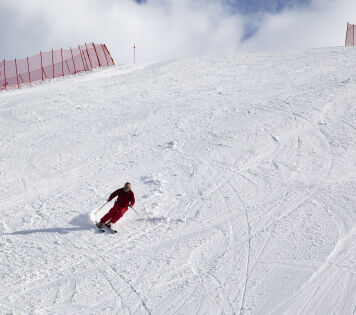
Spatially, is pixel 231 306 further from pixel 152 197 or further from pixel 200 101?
pixel 200 101

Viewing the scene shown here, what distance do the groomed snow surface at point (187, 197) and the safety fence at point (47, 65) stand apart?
18.8ft

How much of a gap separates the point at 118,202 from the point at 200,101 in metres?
8.59

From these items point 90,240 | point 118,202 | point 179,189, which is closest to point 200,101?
Result: point 179,189

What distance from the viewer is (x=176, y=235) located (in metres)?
7.83

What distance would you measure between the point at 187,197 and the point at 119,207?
1831 millimetres

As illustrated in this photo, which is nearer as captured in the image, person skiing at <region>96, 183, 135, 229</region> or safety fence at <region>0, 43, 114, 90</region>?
person skiing at <region>96, 183, 135, 229</region>

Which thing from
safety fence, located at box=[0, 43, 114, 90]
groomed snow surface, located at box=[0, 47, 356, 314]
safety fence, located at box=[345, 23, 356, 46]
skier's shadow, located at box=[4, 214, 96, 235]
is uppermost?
safety fence, located at box=[345, 23, 356, 46]

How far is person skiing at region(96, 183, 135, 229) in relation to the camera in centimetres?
816

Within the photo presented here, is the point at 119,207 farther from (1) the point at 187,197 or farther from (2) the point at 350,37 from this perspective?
(2) the point at 350,37

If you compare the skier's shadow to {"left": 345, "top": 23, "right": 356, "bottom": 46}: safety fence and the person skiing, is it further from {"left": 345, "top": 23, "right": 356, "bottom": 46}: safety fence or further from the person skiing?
{"left": 345, "top": 23, "right": 356, "bottom": 46}: safety fence

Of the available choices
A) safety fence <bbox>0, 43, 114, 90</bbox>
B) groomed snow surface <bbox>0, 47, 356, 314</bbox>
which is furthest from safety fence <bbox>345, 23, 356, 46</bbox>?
safety fence <bbox>0, 43, 114, 90</bbox>

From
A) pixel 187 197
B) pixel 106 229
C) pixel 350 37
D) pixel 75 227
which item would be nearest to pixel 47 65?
pixel 187 197

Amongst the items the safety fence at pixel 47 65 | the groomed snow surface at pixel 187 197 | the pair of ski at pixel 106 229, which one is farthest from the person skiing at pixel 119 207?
the safety fence at pixel 47 65

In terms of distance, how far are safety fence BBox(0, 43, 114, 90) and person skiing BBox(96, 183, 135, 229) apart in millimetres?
17473
